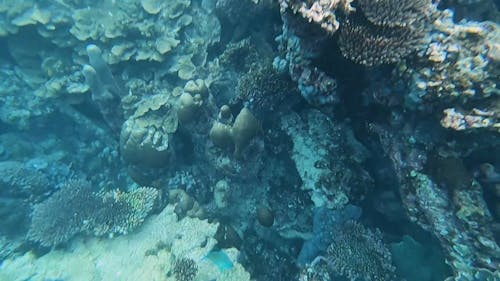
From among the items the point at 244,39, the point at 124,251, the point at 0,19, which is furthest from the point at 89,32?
the point at 124,251

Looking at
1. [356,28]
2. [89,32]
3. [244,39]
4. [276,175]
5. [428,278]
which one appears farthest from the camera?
[89,32]

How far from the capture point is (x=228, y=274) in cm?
538

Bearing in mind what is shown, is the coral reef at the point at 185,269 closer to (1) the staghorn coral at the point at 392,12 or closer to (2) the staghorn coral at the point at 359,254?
(2) the staghorn coral at the point at 359,254

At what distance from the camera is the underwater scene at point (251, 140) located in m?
3.11

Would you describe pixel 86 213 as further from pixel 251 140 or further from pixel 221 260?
pixel 251 140

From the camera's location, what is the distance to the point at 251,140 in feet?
16.3

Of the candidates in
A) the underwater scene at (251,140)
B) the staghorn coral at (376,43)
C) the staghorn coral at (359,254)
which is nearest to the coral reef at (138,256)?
the underwater scene at (251,140)

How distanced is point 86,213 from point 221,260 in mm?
2957

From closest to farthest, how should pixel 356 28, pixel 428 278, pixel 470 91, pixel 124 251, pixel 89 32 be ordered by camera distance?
pixel 470 91, pixel 356 28, pixel 428 278, pixel 124 251, pixel 89 32

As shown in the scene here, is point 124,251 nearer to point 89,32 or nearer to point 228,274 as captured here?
point 228,274

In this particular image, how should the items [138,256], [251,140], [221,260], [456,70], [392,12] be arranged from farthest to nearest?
[138,256], [221,260], [251,140], [392,12], [456,70]

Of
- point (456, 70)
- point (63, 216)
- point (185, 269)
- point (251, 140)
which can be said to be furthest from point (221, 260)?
point (456, 70)

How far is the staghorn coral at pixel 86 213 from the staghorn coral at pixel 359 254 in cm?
362

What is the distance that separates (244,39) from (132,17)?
10.8ft
